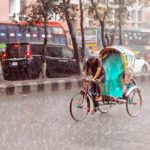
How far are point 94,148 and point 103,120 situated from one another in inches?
125

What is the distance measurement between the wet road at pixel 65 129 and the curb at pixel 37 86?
13.3 feet

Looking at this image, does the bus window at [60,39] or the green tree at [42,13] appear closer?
the green tree at [42,13]

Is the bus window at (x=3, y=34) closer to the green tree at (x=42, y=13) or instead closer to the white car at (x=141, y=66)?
the white car at (x=141, y=66)

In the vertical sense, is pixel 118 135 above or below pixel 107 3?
below

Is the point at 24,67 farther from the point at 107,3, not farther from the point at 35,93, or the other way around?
the point at 107,3

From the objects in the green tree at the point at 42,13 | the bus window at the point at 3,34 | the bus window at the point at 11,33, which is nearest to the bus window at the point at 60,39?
the bus window at the point at 11,33

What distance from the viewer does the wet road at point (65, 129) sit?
8.29m

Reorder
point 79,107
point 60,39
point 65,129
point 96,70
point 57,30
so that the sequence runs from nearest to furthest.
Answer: point 65,129 < point 79,107 < point 96,70 < point 60,39 < point 57,30

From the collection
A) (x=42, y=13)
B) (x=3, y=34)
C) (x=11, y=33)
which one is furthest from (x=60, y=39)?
(x=42, y=13)

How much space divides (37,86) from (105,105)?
7.46m

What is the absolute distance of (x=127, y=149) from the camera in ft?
26.2

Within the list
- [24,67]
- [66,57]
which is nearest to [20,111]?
[24,67]

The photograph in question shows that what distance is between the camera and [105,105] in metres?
12.2

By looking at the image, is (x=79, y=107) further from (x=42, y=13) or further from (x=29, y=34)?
(x=29, y=34)
